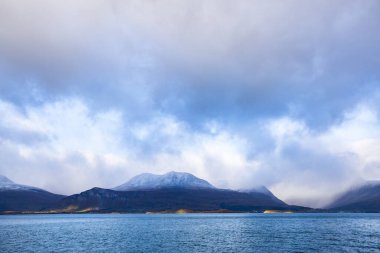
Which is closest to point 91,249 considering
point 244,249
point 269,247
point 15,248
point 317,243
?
point 15,248

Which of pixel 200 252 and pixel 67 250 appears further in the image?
pixel 67 250

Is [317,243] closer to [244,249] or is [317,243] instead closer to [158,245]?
[244,249]

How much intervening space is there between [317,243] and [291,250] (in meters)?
16.8

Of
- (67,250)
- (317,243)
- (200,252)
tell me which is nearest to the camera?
(200,252)

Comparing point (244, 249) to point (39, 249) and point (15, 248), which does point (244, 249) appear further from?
point (15, 248)

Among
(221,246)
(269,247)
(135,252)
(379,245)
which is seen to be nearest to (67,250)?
(135,252)

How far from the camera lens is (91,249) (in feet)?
281

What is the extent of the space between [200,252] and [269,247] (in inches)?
770

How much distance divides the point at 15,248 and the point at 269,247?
219 ft

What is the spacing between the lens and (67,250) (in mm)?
84125

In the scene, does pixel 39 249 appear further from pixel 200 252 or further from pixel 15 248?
pixel 200 252

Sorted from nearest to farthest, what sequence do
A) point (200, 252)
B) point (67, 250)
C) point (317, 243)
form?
point (200, 252) → point (67, 250) → point (317, 243)

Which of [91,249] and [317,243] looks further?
[317,243]

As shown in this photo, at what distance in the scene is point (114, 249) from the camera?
85938 millimetres
